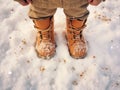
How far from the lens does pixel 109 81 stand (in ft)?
4.40

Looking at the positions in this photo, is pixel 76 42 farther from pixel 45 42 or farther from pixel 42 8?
pixel 42 8

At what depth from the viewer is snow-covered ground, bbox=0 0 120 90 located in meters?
1.33

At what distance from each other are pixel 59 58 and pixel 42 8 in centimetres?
32

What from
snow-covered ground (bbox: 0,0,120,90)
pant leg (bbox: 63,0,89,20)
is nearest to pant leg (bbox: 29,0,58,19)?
pant leg (bbox: 63,0,89,20)

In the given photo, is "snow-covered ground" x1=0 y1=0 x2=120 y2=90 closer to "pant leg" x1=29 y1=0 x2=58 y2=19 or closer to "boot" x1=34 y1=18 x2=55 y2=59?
"boot" x1=34 y1=18 x2=55 y2=59

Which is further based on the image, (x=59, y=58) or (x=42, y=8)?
(x=59, y=58)

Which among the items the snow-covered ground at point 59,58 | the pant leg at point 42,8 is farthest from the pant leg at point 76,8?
the snow-covered ground at point 59,58

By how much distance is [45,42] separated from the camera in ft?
4.59

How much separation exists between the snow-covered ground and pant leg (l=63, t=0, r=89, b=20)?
248 mm

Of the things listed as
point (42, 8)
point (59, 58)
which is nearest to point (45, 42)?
point (59, 58)

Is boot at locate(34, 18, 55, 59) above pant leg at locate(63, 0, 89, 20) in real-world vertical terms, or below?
below

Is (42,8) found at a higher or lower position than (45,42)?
higher

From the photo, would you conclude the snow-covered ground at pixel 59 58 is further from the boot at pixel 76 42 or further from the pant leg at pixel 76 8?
the pant leg at pixel 76 8

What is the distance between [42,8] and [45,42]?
24cm
